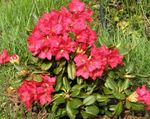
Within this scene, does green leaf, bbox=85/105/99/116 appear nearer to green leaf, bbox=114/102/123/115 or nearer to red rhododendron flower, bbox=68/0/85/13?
green leaf, bbox=114/102/123/115

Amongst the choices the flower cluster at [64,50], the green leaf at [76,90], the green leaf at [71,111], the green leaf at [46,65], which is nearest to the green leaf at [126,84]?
the flower cluster at [64,50]

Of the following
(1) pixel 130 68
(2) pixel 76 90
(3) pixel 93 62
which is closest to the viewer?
(3) pixel 93 62

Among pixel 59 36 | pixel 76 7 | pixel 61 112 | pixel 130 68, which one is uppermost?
pixel 76 7

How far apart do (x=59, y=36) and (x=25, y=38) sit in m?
1.03

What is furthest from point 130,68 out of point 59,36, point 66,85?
point 59,36

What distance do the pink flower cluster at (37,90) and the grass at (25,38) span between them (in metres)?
0.17

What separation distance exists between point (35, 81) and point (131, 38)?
1428 millimetres

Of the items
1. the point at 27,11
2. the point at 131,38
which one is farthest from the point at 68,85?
the point at 27,11

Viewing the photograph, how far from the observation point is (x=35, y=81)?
290cm

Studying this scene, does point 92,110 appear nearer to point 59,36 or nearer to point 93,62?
point 93,62

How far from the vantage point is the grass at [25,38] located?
137 inches

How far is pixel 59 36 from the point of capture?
2.83 metres

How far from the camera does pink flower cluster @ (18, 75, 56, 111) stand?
289cm

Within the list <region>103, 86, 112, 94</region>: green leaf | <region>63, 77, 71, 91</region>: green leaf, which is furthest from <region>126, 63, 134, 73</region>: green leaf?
<region>63, 77, 71, 91</region>: green leaf
